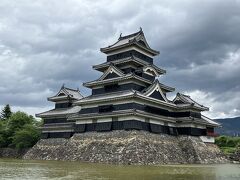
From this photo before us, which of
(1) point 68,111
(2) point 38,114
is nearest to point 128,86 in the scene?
(1) point 68,111

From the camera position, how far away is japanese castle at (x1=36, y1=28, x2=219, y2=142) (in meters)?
36.5

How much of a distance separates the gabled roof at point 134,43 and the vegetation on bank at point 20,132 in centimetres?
1828

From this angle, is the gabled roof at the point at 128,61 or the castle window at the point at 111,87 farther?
the gabled roof at the point at 128,61

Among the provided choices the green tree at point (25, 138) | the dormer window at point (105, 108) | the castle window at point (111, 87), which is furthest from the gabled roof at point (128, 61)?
the green tree at point (25, 138)

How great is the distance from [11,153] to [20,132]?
3.74 meters

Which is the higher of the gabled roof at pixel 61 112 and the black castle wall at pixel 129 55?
the black castle wall at pixel 129 55

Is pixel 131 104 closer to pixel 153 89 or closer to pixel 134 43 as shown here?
pixel 153 89

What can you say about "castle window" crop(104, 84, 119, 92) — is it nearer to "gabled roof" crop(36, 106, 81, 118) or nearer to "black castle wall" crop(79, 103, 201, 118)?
"black castle wall" crop(79, 103, 201, 118)

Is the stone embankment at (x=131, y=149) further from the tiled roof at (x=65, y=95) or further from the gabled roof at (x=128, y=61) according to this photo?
the gabled roof at (x=128, y=61)

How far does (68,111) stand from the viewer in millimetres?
46594

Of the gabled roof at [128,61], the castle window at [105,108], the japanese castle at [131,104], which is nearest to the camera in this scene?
the japanese castle at [131,104]

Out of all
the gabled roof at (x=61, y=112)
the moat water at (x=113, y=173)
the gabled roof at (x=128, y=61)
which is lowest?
the moat water at (x=113, y=173)

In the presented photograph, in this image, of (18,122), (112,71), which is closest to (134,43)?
(112,71)

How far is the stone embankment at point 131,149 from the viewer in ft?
107
